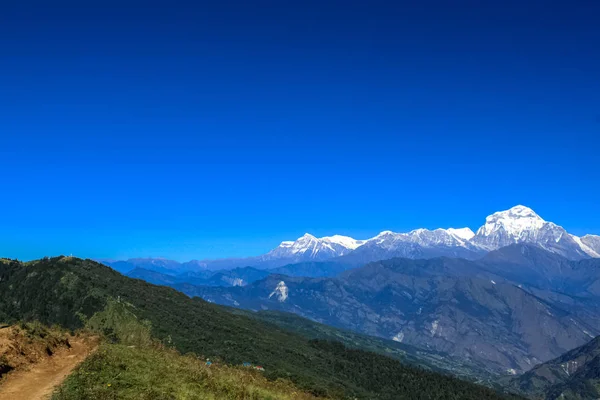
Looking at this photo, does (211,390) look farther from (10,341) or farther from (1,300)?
(1,300)

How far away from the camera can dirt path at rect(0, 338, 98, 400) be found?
113 feet

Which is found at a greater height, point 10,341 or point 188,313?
point 10,341

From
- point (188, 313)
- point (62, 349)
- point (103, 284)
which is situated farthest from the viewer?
point (188, 313)

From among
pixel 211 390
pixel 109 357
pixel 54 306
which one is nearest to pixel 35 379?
pixel 109 357

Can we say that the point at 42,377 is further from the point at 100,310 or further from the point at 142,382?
the point at 100,310

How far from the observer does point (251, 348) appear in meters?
175

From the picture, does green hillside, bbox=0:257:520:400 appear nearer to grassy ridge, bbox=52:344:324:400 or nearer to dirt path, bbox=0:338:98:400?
dirt path, bbox=0:338:98:400

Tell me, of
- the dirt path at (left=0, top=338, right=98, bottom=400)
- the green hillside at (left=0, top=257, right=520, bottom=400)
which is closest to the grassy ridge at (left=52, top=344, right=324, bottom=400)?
the dirt path at (left=0, top=338, right=98, bottom=400)

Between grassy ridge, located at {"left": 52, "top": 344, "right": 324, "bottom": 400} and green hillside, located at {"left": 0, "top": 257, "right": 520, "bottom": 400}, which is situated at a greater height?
grassy ridge, located at {"left": 52, "top": 344, "right": 324, "bottom": 400}

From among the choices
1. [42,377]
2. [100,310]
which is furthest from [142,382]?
[100,310]

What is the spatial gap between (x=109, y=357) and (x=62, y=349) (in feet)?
33.3

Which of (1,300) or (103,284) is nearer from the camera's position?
(1,300)

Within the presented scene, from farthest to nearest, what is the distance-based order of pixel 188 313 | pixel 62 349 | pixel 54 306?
1. pixel 188 313
2. pixel 54 306
3. pixel 62 349

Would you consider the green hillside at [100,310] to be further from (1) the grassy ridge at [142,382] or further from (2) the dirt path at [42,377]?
(1) the grassy ridge at [142,382]
